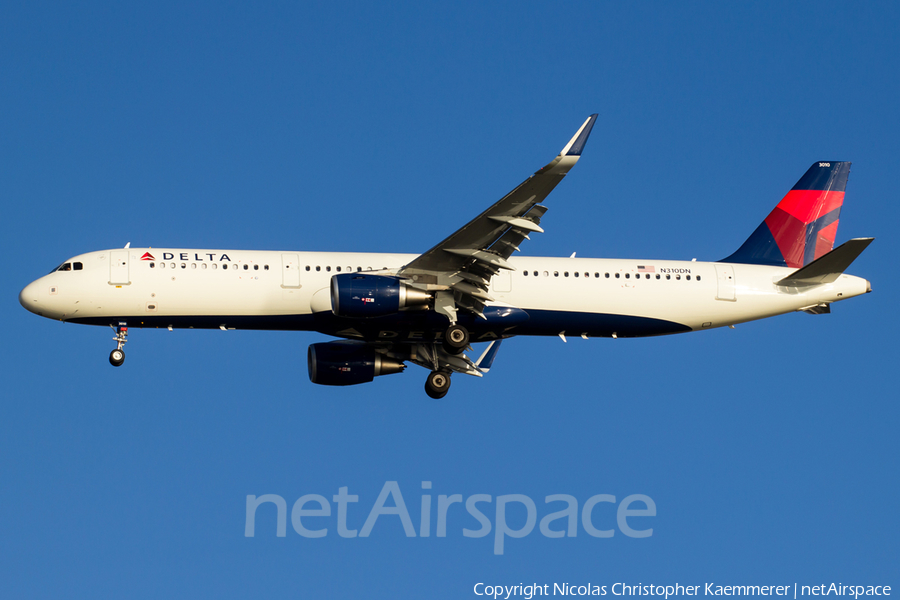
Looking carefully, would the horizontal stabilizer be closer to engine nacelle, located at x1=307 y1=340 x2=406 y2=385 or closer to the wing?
the wing

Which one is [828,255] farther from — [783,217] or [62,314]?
[62,314]

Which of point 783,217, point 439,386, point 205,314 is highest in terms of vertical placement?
point 783,217

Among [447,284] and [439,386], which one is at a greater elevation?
[447,284]

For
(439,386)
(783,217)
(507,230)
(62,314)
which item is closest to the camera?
(507,230)

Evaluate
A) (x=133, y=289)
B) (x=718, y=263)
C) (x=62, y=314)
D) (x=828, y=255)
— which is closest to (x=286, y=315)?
(x=133, y=289)

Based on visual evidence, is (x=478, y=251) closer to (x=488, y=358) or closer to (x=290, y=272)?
(x=290, y=272)

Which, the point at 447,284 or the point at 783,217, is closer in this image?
the point at 447,284

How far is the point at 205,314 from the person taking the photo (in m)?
38.9

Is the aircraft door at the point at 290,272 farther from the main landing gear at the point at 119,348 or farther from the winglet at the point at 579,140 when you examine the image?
the winglet at the point at 579,140

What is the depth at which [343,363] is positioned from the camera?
140 ft

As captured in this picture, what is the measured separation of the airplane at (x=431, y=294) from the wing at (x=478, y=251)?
0.17 ft

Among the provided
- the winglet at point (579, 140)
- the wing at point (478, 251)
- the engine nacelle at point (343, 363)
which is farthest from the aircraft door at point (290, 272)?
the winglet at point (579, 140)

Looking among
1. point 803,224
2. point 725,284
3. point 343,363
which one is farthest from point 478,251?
point 803,224

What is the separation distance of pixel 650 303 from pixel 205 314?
16744 mm
